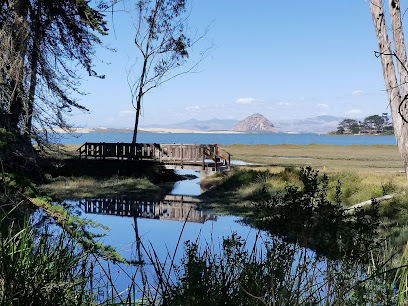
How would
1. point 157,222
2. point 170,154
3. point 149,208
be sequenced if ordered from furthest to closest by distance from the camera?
1. point 170,154
2. point 149,208
3. point 157,222

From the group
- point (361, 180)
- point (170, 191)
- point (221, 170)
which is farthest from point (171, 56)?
point (361, 180)

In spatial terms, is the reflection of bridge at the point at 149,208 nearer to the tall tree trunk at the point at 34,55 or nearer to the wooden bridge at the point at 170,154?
the tall tree trunk at the point at 34,55

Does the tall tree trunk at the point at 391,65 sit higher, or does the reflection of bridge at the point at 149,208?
the tall tree trunk at the point at 391,65

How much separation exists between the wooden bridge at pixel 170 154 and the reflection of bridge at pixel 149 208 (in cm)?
566

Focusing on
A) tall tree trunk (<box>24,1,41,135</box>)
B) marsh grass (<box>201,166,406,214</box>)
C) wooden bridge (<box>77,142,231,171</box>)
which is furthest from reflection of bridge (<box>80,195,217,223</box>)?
wooden bridge (<box>77,142,231,171</box>)

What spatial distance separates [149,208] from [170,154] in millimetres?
8860

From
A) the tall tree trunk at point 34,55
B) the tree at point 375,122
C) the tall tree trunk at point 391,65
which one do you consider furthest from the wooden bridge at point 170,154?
the tree at point 375,122

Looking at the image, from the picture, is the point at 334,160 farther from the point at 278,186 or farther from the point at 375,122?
the point at 375,122

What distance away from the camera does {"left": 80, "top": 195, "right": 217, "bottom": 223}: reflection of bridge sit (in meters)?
13.9

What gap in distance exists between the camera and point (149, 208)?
15.3 metres

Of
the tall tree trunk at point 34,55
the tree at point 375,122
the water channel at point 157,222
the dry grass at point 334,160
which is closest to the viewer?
the water channel at point 157,222

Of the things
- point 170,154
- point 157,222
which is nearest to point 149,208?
point 157,222

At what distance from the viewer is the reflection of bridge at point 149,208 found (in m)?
13.9

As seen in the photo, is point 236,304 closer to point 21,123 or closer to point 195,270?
point 195,270
